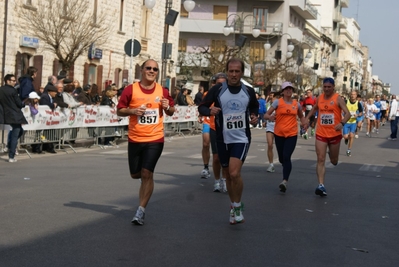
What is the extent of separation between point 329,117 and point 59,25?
62.4 ft

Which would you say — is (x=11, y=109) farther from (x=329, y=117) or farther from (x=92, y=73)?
(x=92, y=73)

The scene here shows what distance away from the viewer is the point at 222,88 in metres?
10.0

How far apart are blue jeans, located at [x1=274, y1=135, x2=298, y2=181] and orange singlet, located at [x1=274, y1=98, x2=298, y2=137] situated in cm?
9

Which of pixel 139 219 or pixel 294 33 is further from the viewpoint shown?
pixel 294 33

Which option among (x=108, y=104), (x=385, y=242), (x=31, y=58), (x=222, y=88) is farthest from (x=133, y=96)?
(x=31, y=58)

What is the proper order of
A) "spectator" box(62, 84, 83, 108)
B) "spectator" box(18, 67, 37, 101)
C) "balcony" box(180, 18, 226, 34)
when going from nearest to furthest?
"spectator" box(18, 67, 37, 101) → "spectator" box(62, 84, 83, 108) → "balcony" box(180, 18, 226, 34)

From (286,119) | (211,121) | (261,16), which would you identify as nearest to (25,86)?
(211,121)

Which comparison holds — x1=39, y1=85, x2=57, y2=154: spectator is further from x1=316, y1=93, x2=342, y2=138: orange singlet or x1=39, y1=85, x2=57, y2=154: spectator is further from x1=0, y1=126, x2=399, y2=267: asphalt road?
x1=316, y1=93, x2=342, y2=138: orange singlet

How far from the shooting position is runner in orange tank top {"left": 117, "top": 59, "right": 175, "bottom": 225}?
961 centimetres

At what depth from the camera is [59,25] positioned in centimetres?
3094

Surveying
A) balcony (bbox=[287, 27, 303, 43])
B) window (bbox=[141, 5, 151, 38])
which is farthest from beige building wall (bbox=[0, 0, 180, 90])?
balcony (bbox=[287, 27, 303, 43])

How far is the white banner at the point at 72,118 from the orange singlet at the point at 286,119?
6242 mm

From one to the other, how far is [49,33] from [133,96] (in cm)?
2193

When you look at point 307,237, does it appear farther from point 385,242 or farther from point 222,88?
point 222,88
